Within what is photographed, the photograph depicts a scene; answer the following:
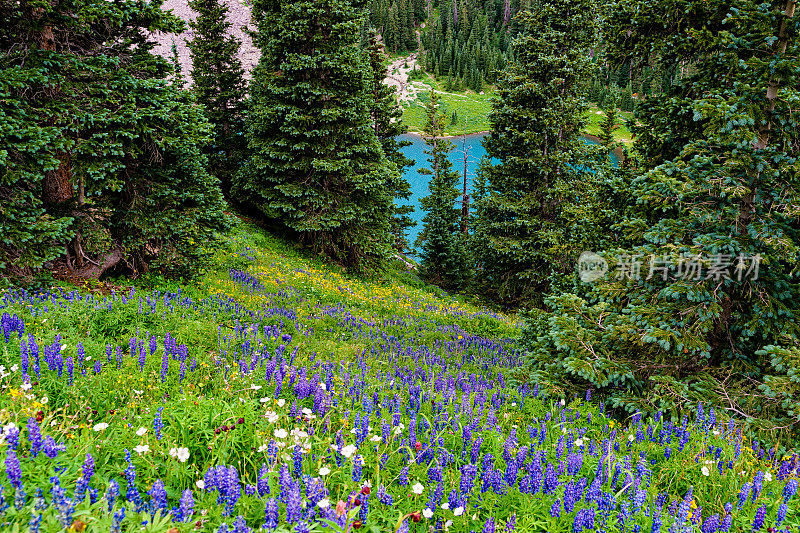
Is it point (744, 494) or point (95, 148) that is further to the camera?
point (95, 148)

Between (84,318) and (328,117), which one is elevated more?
(328,117)

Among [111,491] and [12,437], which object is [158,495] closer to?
[111,491]

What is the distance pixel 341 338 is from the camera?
8.00 m

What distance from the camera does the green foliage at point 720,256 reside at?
434cm

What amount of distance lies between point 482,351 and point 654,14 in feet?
19.9

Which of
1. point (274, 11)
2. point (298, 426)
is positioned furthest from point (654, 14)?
point (274, 11)

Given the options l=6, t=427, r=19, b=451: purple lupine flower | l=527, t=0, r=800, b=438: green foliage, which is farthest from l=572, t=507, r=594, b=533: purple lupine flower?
l=6, t=427, r=19, b=451: purple lupine flower

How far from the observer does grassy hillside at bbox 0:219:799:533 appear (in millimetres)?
2197

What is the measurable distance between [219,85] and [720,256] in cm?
2439

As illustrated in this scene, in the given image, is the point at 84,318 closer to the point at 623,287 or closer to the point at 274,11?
the point at 623,287

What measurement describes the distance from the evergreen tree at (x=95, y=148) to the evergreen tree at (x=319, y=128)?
6.72m

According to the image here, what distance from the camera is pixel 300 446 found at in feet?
8.91

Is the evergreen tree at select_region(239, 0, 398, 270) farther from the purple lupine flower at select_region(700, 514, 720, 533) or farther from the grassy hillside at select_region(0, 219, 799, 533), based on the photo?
the purple lupine flower at select_region(700, 514, 720, 533)

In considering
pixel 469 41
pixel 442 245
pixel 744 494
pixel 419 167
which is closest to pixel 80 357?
pixel 744 494
